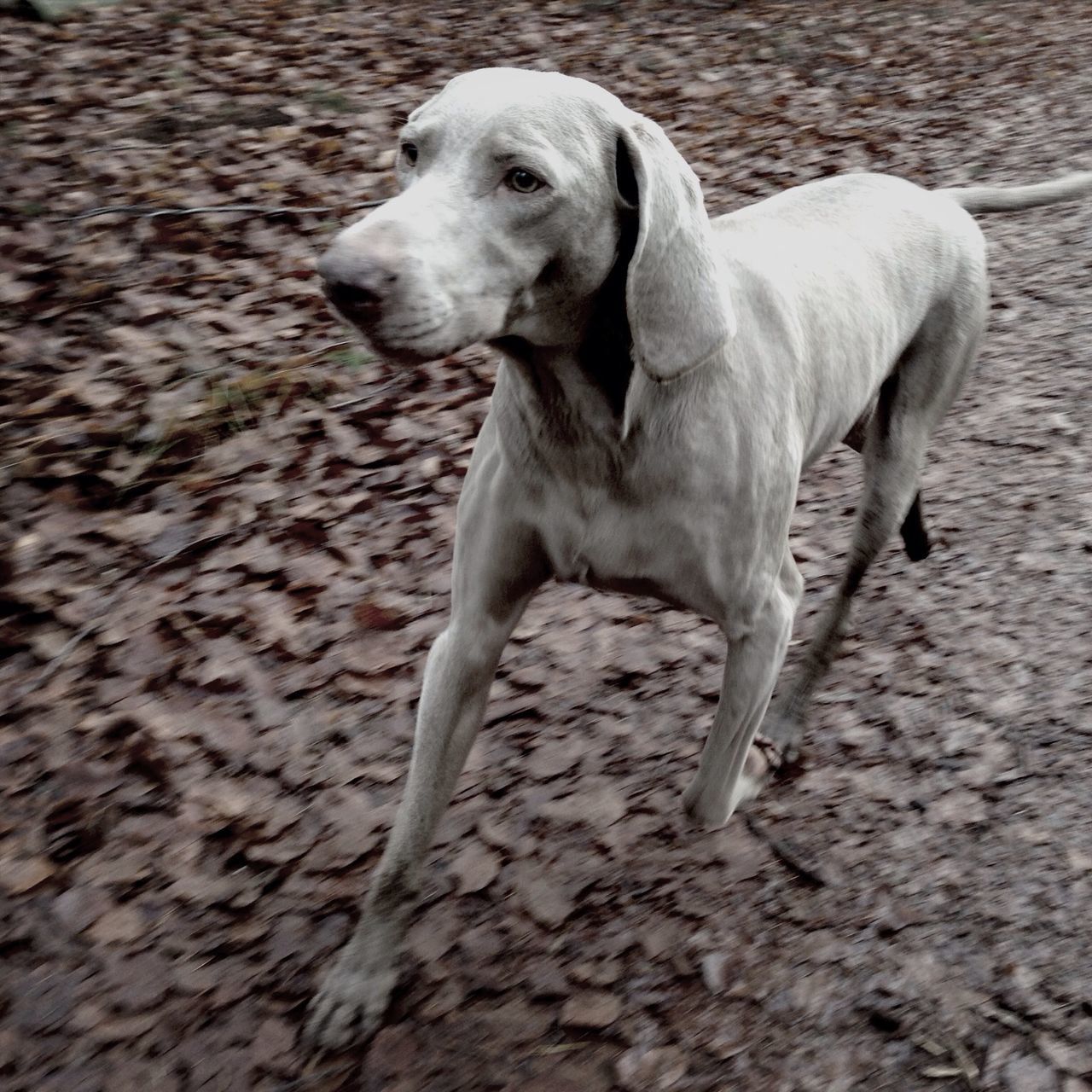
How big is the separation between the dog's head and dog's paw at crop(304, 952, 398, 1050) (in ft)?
4.65

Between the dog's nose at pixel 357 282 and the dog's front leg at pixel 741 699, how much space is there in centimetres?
112

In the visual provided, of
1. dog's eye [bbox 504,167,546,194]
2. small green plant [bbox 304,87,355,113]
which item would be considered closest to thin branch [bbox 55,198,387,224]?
small green plant [bbox 304,87,355,113]

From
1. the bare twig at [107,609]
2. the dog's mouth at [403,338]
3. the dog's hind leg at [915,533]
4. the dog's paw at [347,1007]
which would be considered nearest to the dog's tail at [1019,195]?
the dog's hind leg at [915,533]

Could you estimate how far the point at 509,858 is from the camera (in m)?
2.92

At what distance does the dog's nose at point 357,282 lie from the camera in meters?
1.68

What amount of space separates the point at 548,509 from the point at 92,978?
148 centimetres

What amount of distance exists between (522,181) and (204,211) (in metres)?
4.07

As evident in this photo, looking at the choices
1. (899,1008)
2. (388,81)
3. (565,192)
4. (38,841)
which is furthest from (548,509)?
(388,81)

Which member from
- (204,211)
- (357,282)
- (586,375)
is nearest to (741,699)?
(586,375)

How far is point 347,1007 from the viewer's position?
8.03 feet

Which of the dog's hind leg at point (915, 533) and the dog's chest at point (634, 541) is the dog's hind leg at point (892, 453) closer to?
the dog's hind leg at point (915, 533)

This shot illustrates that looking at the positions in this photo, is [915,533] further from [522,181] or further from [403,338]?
[403,338]

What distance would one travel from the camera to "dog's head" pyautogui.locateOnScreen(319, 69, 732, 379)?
1.79 m

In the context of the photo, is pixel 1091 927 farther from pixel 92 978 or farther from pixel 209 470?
pixel 209 470
